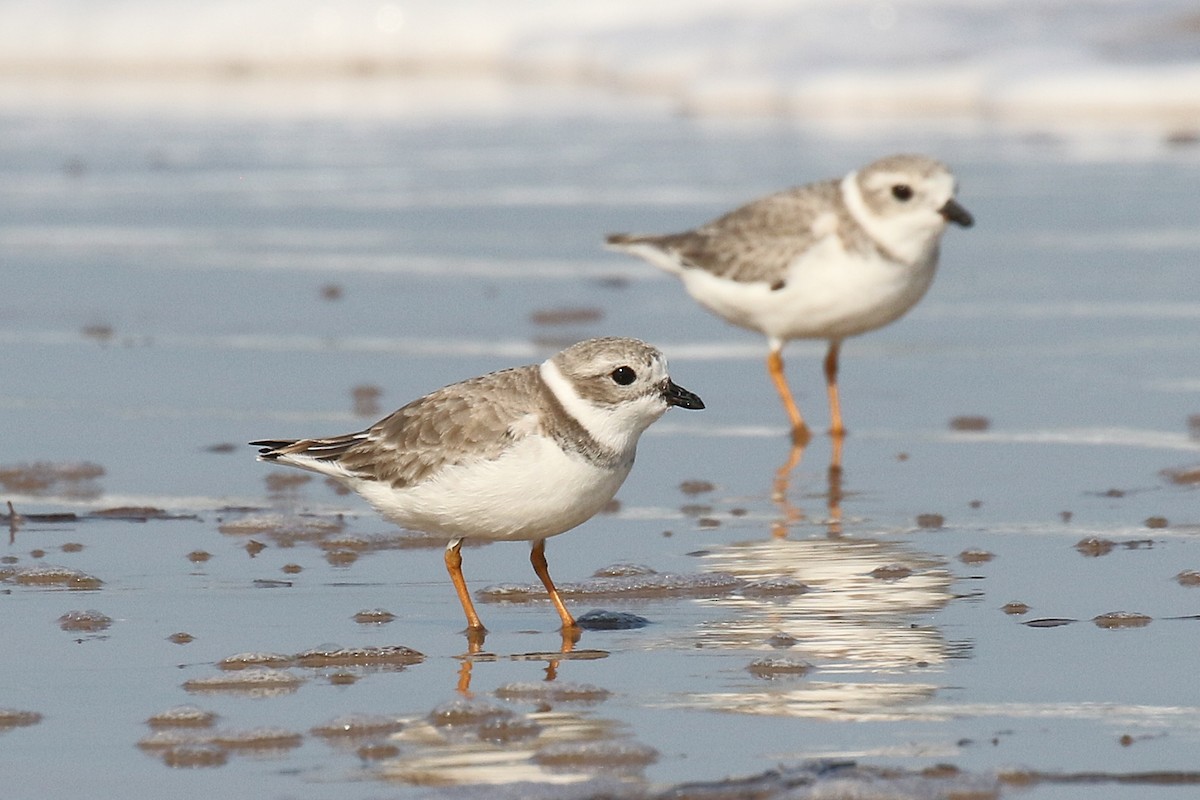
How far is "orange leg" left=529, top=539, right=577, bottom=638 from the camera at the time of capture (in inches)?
217

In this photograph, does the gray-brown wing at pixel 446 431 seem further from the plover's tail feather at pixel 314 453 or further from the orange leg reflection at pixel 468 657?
the orange leg reflection at pixel 468 657

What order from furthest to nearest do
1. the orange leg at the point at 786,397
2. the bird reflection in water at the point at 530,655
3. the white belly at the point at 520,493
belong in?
the orange leg at the point at 786,397 < the white belly at the point at 520,493 < the bird reflection in water at the point at 530,655

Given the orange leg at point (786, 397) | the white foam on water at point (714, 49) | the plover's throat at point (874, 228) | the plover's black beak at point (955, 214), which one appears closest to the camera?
the orange leg at point (786, 397)

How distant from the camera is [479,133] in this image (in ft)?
57.9

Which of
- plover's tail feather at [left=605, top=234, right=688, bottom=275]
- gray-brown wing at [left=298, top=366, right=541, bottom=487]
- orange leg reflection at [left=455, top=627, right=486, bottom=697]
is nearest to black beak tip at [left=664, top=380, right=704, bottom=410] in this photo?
gray-brown wing at [left=298, top=366, right=541, bottom=487]

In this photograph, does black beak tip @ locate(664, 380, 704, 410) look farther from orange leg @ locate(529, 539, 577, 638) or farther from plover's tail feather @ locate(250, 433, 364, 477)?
plover's tail feather @ locate(250, 433, 364, 477)

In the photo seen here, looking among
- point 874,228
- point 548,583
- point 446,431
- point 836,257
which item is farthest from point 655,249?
point 548,583

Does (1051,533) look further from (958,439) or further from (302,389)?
(302,389)

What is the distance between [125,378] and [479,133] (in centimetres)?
883

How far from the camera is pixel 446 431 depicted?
5.68 m

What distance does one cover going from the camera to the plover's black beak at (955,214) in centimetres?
858

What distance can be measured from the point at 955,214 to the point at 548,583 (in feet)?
12.1

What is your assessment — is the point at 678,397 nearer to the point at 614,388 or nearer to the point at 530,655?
the point at 614,388

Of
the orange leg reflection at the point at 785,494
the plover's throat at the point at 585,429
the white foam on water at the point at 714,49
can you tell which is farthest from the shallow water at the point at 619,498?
the white foam on water at the point at 714,49
